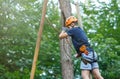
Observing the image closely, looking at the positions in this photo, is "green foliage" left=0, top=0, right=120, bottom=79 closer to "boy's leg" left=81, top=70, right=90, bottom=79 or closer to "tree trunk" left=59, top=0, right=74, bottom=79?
"tree trunk" left=59, top=0, right=74, bottom=79

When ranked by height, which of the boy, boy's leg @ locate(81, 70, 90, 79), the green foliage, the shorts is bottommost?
boy's leg @ locate(81, 70, 90, 79)

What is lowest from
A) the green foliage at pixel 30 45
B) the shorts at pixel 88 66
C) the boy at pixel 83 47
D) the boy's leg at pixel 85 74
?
the boy's leg at pixel 85 74

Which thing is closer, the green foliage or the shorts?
the shorts

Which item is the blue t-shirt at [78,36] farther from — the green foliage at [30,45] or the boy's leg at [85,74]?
the green foliage at [30,45]

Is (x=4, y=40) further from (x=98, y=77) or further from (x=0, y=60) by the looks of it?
(x=98, y=77)

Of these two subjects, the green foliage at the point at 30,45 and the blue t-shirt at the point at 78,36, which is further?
the green foliage at the point at 30,45

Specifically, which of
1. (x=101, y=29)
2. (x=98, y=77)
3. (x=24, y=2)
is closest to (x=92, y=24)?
(x=101, y=29)

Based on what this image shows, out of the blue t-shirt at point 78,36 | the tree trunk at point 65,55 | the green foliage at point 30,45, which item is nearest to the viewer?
the blue t-shirt at point 78,36

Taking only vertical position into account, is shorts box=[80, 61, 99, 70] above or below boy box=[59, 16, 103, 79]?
below

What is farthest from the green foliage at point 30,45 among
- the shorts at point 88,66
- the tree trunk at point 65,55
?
the shorts at point 88,66

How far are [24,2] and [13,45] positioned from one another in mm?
1361

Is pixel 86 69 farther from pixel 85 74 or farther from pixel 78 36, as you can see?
Result: pixel 78 36

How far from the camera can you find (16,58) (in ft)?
33.5

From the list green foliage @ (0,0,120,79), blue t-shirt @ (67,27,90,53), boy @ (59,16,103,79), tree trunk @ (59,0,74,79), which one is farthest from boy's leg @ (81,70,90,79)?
green foliage @ (0,0,120,79)
